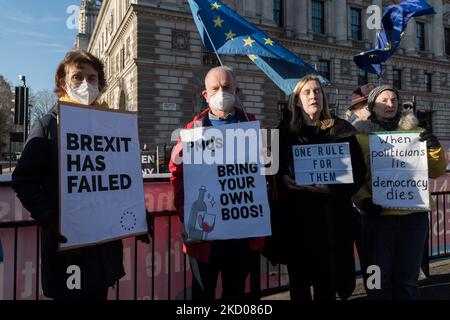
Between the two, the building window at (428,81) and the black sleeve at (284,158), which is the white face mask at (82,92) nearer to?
the black sleeve at (284,158)

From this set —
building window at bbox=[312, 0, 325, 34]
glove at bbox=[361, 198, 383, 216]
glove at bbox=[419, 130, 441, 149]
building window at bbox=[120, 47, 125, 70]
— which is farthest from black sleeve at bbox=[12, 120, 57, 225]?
building window at bbox=[312, 0, 325, 34]

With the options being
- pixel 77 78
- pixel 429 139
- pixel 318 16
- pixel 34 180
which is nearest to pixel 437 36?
pixel 318 16

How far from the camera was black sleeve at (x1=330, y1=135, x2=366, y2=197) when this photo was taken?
3.05 m

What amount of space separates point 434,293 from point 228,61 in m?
26.4

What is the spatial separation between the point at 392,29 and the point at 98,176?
8.87m

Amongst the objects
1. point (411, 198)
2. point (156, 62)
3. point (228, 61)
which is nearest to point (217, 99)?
point (411, 198)

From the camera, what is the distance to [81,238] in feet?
7.95

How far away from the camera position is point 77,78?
2.64 meters

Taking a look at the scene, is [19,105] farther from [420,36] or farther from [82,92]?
[420,36]

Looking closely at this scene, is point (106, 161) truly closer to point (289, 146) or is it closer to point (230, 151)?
point (230, 151)

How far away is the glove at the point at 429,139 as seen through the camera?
3.25 metres

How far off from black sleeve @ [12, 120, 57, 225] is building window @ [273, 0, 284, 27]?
3519 cm

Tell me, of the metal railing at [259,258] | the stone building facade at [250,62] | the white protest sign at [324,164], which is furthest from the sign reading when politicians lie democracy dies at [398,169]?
the stone building facade at [250,62]
